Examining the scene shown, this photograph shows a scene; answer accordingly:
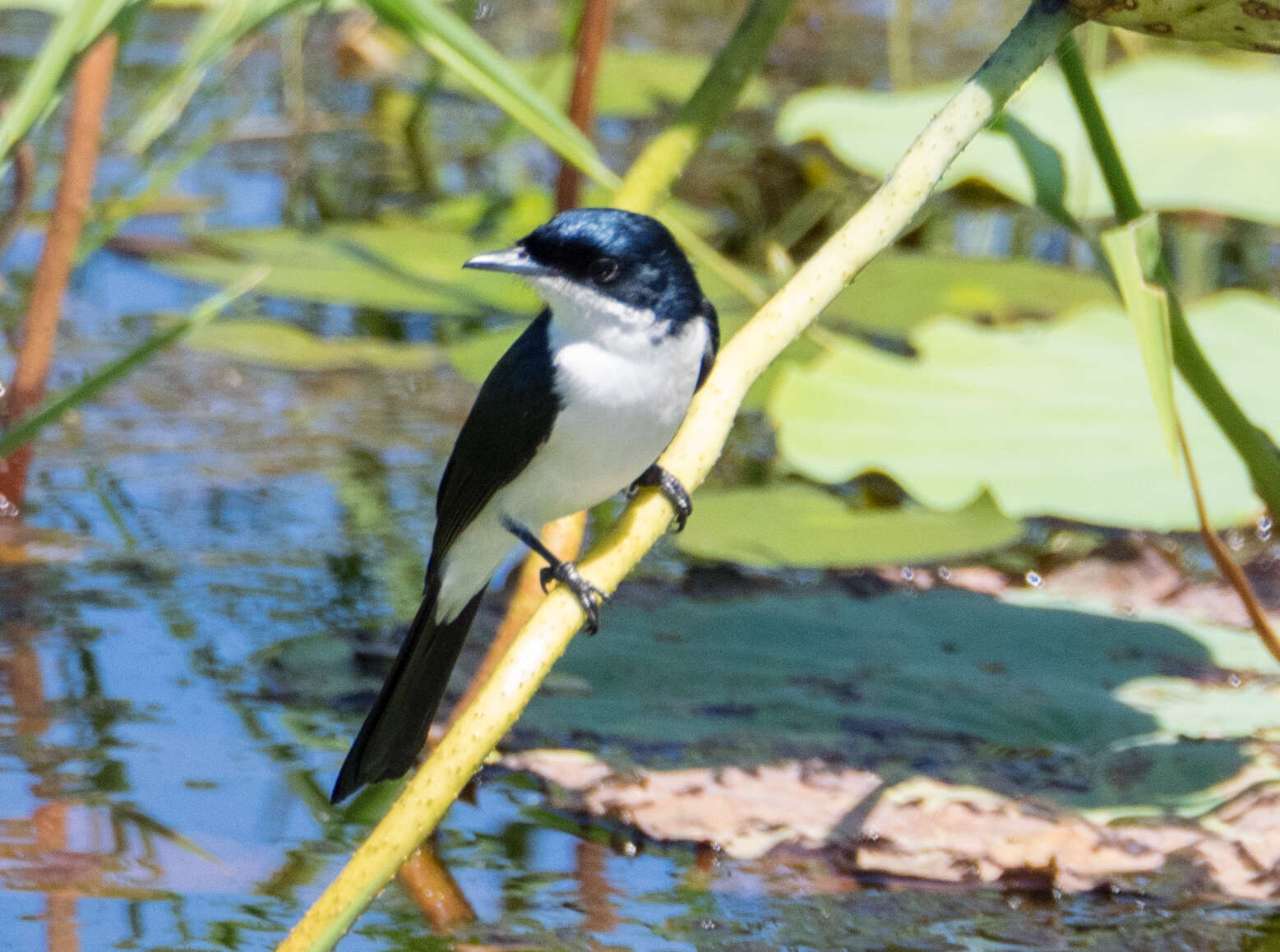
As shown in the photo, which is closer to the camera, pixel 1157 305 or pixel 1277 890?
pixel 1157 305

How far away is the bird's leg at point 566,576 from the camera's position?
5.07ft

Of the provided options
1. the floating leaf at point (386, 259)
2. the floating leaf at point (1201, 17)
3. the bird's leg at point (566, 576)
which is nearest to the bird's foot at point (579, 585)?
the bird's leg at point (566, 576)

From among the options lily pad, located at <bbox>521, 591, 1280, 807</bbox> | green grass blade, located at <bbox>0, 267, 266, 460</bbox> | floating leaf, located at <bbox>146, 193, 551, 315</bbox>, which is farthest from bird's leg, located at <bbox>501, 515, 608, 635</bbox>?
floating leaf, located at <bbox>146, 193, 551, 315</bbox>

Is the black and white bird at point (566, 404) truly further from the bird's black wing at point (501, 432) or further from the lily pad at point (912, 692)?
the lily pad at point (912, 692)

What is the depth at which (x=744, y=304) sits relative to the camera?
3.97 m

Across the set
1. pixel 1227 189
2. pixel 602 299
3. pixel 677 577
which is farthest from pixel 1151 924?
pixel 1227 189

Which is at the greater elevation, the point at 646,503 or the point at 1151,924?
the point at 646,503

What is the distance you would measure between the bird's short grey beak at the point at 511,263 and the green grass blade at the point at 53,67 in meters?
0.53

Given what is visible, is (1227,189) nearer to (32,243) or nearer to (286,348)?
(286,348)

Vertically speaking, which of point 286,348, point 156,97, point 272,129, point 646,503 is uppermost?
point 272,129

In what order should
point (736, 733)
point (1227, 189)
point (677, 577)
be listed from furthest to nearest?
point (1227, 189), point (677, 577), point (736, 733)

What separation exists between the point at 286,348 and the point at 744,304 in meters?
1.08

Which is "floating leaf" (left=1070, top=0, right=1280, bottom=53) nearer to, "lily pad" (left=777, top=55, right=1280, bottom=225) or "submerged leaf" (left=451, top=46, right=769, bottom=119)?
"lily pad" (left=777, top=55, right=1280, bottom=225)

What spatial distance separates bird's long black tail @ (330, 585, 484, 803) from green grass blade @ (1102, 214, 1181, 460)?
38.3 inches
